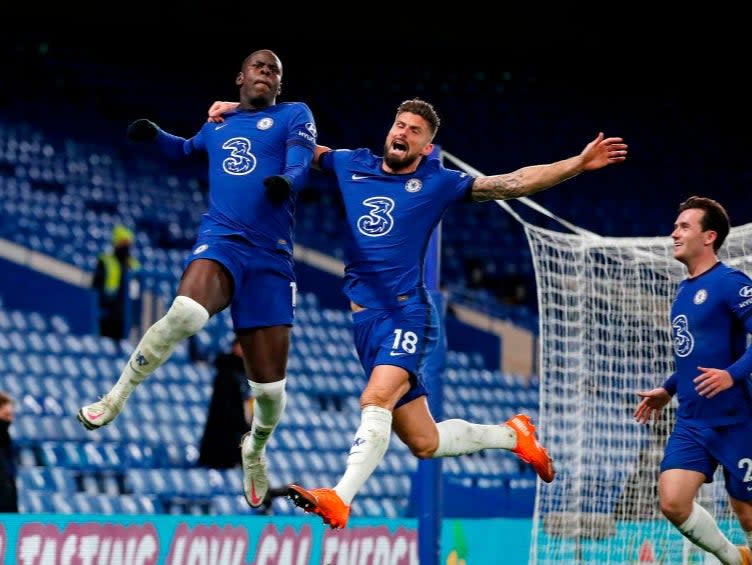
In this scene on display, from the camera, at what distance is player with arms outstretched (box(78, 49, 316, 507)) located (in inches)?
266

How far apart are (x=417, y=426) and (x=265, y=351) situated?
88 centimetres

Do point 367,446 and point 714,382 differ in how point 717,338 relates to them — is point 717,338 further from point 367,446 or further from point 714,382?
point 367,446

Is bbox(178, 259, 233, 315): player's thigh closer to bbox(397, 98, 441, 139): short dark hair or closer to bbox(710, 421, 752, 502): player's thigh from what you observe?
bbox(397, 98, 441, 139): short dark hair

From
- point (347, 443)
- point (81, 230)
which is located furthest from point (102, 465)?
point (81, 230)

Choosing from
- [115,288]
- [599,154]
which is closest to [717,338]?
[599,154]

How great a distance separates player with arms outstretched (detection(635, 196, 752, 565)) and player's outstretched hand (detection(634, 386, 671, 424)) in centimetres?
30

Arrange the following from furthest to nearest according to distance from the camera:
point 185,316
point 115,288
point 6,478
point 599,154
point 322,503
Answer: point 115,288
point 6,478
point 185,316
point 599,154
point 322,503

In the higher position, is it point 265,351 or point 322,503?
point 265,351

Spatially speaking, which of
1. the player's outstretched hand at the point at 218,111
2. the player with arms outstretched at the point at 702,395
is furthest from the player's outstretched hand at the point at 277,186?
the player with arms outstretched at the point at 702,395

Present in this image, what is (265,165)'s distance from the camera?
697 centimetres

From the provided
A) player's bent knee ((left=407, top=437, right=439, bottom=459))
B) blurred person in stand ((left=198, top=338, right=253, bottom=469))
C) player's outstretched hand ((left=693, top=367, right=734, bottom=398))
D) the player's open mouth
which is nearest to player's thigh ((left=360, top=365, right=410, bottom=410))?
player's bent knee ((left=407, top=437, right=439, bottom=459))

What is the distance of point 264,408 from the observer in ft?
24.2

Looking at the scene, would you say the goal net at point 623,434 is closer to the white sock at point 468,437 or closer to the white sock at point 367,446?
the white sock at point 468,437

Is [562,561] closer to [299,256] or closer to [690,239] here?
[690,239]
